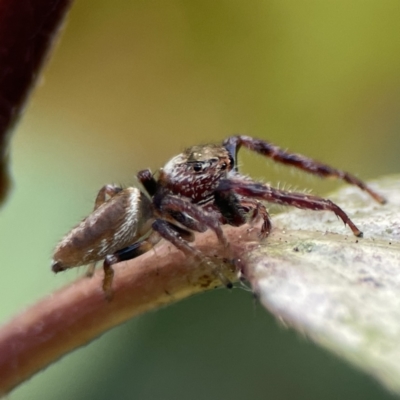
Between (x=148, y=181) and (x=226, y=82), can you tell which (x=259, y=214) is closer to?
(x=148, y=181)

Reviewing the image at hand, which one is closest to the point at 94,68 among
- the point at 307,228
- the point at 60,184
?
the point at 60,184

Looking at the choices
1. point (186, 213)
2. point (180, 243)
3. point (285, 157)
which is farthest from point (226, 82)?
point (180, 243)

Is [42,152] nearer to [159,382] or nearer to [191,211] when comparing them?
[159,382]

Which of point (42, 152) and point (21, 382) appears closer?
point (21, 382)

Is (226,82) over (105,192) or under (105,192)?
under

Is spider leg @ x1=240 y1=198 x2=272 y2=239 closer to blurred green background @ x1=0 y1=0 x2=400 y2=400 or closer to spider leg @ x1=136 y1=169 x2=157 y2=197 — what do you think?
spider leg @ x1=136 y1=169 x2=157 y2=197

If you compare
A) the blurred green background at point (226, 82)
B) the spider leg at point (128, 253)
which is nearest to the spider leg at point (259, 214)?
the spider leg at point (128, 253)

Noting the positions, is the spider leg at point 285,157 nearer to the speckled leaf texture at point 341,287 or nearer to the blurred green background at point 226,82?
the speckled leaf texture at point 341,287
